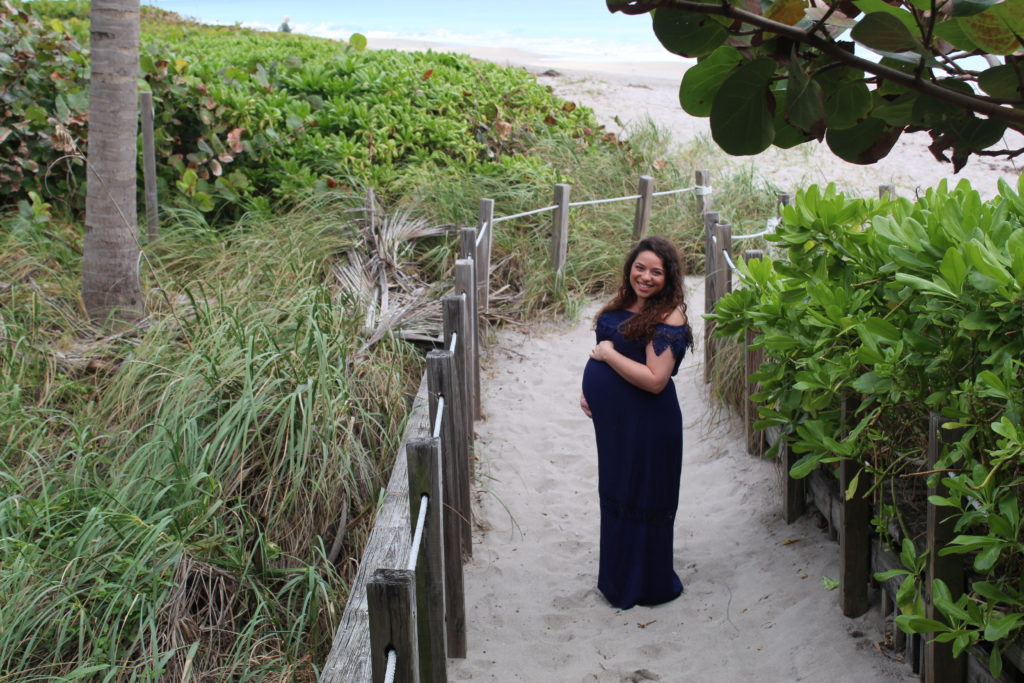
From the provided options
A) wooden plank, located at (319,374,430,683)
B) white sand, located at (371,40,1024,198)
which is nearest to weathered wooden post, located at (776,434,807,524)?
wooden plank, located at (319,374,430,683)

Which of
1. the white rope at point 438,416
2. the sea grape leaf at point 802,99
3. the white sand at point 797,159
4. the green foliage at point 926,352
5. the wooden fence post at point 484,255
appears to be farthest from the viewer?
the white sand at point 797,159

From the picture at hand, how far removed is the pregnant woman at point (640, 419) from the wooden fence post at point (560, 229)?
13.0ft

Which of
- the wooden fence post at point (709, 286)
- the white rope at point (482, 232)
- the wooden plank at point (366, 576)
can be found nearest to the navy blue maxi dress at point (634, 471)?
the wooden plank at point (366, 576)

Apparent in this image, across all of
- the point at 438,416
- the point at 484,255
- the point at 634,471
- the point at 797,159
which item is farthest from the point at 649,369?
the point at 797,159

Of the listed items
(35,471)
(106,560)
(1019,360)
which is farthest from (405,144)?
(1019,360)

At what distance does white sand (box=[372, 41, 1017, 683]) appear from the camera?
3.73m

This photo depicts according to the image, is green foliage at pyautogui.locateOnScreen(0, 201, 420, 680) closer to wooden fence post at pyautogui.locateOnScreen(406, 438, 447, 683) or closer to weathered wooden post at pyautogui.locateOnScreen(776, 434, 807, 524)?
wooden fence post at pyautogui.locateOnScreen(406, 438, 447, 683)

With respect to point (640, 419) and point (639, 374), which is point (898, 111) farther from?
point (640, 419)

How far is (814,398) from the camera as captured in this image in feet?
11.0

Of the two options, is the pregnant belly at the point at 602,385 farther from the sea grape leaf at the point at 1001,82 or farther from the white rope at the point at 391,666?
the sea grape leaf at the point at 1001,82

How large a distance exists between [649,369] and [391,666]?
7.36 ft

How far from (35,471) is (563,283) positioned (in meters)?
4.91

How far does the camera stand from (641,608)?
14.1 feet

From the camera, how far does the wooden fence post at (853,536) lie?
11.4 feet
